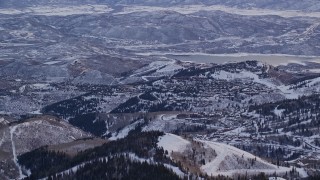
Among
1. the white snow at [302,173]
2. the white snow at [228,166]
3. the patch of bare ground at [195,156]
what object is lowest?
the white snow at [302,173]

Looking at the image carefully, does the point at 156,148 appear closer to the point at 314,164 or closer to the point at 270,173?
the point at 270,173

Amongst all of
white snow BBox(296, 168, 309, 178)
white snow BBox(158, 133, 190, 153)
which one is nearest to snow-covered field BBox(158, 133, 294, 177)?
white snow BBox(158, 133, 190, 153)

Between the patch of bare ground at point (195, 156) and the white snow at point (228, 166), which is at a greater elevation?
the patch of bare ground at point (195, 156)

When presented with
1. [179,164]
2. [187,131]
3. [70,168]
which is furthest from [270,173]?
[187,131]

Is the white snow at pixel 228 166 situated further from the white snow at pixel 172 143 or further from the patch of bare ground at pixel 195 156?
the white snow at pixel 172 143

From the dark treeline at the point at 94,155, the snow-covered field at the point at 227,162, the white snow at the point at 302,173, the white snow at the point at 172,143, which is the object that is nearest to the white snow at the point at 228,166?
the snow-covered field at the point at 227,162

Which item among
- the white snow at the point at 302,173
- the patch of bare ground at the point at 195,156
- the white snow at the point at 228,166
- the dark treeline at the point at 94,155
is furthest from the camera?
the white snow at the point at 302,173

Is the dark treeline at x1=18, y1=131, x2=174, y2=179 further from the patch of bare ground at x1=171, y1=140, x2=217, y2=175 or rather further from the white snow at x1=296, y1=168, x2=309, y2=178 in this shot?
the white snow at x1=296, y1=168, x2=309, y2=178

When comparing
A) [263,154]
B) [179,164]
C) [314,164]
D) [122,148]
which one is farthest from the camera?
[263,154]

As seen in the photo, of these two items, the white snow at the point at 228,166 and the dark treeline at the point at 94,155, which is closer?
the dark treeline at the point at 94,155
